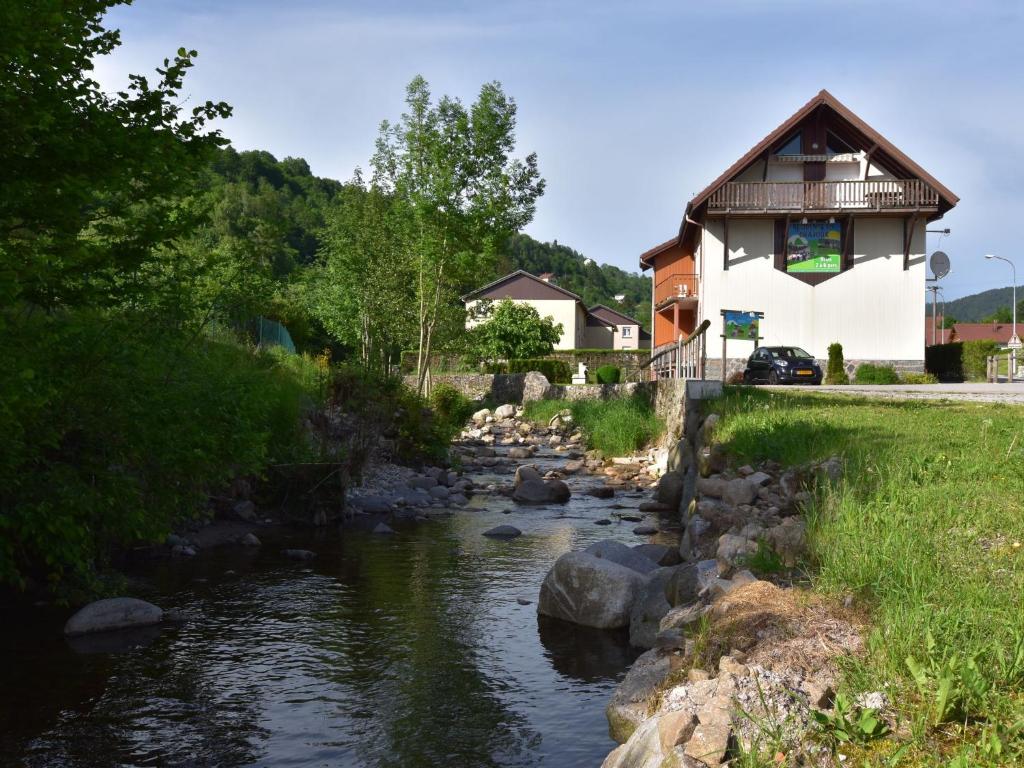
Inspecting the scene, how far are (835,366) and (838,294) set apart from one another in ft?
12.2

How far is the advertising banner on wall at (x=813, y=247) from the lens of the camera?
35.2 meters

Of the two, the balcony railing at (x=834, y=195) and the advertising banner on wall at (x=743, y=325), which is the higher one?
the balcony railing at (x=834, y=195)

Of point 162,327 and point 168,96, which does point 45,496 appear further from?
point 168,96

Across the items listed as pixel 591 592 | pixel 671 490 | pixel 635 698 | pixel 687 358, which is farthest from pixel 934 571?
pixel 687 358

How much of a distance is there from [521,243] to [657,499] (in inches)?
4736

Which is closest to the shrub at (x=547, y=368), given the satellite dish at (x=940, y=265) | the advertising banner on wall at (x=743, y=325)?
the advertising banner on wall at (x=743, y=325)

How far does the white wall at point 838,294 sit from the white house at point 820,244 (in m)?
0.04

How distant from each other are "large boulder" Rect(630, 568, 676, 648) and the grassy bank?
4.59 feet

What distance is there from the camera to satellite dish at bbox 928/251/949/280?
37.2 metres

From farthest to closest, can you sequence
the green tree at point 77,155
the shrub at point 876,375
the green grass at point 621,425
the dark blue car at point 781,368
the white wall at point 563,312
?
the white wall at point 563,312 < the shrub at point 876,375 < the dark blue car at point 781,368 < the green grass at point 621,425 < the green tree at point 77,155

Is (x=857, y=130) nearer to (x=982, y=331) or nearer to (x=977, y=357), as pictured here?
(x=977, y=357)

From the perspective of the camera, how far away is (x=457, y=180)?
27828mm

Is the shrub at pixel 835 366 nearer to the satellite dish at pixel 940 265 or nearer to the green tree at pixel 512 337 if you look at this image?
the satellite dish at pixel 940 265

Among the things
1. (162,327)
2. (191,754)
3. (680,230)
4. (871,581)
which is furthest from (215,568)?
(680,230)
